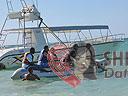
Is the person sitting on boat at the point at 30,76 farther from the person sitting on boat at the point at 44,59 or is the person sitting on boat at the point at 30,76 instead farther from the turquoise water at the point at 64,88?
the person sitting on boat at the point at 44,59

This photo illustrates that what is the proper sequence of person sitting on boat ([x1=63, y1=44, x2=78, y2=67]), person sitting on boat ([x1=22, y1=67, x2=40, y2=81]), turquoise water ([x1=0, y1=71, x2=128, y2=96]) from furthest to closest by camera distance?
person sitting on boat ([x1=63, y1=44, x2=78, y2=67])
person sitting on boat ([x1=22, y1=67, x2=40, y2=81])
turquoise water ([x1=0, y1=71, x2=128, y2=96])

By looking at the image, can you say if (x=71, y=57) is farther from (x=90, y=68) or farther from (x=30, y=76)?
(x=30, y=76)

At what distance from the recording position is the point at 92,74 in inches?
752

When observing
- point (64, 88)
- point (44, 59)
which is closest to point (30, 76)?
point (44, 59)

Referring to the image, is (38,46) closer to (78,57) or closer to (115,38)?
(115,38)

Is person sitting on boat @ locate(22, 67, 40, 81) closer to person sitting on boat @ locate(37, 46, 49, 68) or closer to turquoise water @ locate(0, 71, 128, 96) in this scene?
turquoise water @ locate(0, 71, 128, 96)

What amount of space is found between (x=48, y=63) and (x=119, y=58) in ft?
29.5

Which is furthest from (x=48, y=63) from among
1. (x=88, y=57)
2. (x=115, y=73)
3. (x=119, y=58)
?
(x=119, y=58)

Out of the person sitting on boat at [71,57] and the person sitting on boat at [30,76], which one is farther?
the person sitting on boat at [71,57]

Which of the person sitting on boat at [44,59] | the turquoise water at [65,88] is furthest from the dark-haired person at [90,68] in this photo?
the person sitting on boat at [44,59]

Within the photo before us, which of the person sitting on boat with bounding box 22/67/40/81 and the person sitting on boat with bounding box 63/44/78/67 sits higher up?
the person sitting on boat with bounding box 63/44/78/67

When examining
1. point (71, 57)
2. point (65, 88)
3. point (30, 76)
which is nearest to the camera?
point (65, 88)

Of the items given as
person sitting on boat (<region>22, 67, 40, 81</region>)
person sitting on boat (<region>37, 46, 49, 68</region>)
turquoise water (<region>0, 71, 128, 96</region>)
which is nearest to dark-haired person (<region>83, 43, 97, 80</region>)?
turquoise water (<region>0, 71, 128, 96</region>)

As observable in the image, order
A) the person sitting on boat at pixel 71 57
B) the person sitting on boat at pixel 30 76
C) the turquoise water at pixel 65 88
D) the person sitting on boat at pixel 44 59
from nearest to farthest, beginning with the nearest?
the turquoise water at pixel 65 88 → the person sitting on boat at pixel 30 76 → the person sitting on boat at pixel 71 57 → the person sitting on boat at pixel 44 59
